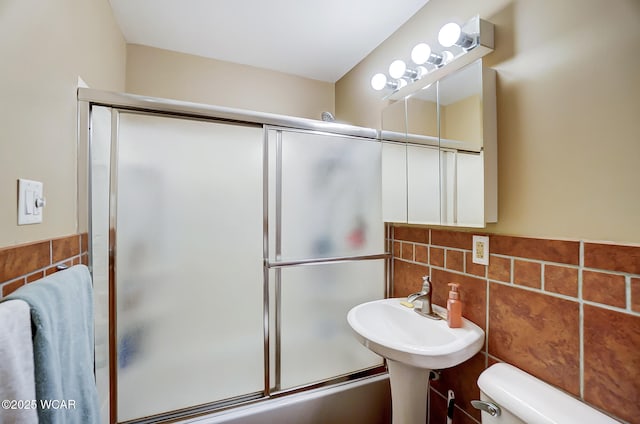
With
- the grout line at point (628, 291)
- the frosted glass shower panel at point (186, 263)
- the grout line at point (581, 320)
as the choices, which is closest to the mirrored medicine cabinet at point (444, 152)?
the grout line at point (581, 320)

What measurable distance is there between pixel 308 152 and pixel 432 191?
654 millimetres

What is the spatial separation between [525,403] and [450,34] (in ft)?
4.50

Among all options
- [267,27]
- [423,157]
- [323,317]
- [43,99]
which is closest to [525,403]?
[323,317]

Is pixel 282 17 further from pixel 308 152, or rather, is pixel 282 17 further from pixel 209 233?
pixel 209 233

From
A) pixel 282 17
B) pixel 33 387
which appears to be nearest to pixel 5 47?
pixel 33 387

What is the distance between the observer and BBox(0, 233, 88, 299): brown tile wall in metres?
0.65

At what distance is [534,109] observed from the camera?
39.8 inches

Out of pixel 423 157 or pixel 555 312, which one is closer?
pixel 555 312

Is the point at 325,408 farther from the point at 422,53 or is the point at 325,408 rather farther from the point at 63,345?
the point at 422,53

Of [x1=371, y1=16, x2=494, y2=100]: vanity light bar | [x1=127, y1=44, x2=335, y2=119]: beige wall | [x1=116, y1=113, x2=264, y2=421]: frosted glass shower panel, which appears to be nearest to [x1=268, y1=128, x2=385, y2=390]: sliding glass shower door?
[x1=116, y1=113, x2=264, y2=421]: frosted glass shower panel

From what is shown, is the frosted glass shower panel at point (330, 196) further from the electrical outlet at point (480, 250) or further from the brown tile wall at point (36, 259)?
the brown tile wall at point (36, 259)

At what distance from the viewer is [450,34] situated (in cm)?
119

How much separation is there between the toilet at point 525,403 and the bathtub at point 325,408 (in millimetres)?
722

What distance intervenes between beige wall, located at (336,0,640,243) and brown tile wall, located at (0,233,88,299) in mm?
1520
